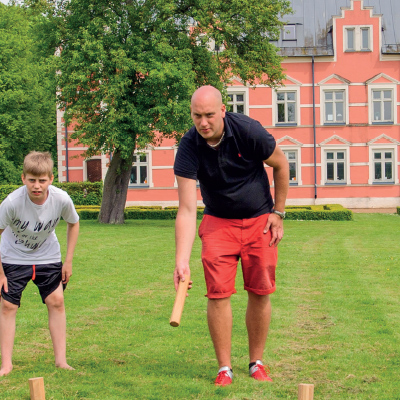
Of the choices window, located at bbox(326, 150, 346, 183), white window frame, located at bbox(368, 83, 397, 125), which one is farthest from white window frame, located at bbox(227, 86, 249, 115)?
white window frame, located at bbox(368, 83, 397, 125)

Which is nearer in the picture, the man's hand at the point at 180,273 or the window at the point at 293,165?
the man's hand at the point at 180,273

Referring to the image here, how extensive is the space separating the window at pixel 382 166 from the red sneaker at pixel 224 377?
109 feet

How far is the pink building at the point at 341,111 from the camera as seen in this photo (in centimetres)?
3609

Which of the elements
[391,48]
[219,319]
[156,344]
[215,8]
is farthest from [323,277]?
[391,48]

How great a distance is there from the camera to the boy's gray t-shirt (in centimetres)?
500

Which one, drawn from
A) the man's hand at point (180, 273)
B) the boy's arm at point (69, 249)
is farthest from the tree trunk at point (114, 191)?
the man's hand at point (180, 273)

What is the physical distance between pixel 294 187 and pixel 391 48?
9.59 meters

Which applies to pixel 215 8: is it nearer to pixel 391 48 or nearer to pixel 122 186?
pixel 122 186

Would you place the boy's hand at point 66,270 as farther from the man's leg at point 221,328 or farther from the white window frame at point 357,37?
the white window frame at point 357,37

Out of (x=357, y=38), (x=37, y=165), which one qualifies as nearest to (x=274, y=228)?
(x=37, y=165)

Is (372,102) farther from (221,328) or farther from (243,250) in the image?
(221,328)

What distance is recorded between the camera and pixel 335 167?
36.4 m

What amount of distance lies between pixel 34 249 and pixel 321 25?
34979 millimetres

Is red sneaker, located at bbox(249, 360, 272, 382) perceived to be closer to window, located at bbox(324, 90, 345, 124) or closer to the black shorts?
the black shorts
